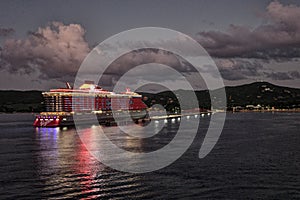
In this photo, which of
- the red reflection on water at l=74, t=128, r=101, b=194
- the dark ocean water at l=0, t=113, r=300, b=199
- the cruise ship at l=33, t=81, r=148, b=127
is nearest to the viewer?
the dark ocean water at l=0, t=113, r=300, b=199

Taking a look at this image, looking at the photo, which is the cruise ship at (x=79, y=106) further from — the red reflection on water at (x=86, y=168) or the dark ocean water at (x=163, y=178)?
the dark ocean water at (x=163, y=178)

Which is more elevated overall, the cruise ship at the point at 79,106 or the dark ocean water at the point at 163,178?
the cruise ship at the point at 79,106

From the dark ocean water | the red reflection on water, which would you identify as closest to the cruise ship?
the red reflection on water

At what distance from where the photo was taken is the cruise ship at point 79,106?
12654cm

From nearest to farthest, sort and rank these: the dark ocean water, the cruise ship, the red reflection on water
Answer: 1. the dark ocean water
2. the red reflection on water
3. the cruise ship

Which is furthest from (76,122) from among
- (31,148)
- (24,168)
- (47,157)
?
(24,168)

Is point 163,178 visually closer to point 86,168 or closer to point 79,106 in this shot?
point 86,168

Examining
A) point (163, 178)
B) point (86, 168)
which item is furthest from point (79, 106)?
point (163, 178)

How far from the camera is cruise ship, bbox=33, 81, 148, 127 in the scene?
12654cm

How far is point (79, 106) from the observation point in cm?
14375

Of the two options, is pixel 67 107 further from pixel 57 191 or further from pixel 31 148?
pixel 57 191

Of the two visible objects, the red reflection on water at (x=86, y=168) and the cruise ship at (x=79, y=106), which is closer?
the red reflection on water at (x=86, y=168)

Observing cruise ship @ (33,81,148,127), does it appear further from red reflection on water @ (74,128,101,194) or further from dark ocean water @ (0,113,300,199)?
dark ocean water @ (0,113,300,199)

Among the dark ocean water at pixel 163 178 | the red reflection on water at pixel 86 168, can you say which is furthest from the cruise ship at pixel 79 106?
the dark ocean water at pixel 163 178
